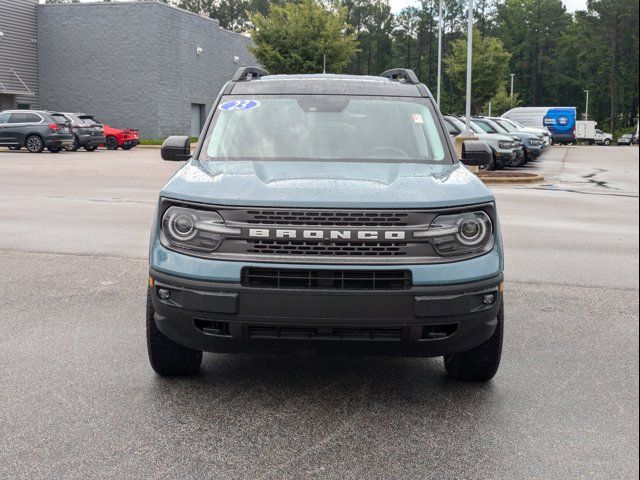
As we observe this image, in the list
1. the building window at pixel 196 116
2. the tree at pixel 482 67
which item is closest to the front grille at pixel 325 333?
the building window at pixel 196 116

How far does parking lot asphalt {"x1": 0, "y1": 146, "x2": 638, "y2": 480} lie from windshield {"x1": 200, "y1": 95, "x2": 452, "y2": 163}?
1.32m

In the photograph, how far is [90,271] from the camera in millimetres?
7883

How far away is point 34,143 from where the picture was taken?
106 feet

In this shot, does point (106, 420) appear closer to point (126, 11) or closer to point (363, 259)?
point (363, 259)

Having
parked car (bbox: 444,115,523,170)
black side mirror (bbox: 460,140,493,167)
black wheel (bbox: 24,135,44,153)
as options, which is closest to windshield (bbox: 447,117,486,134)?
parked car (bbox: 444,115,523,170)

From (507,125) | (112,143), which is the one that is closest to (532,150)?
(507,125)

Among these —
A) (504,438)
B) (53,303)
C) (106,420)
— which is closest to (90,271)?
(53,303)

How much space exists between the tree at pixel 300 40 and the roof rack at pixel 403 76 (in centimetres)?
3909

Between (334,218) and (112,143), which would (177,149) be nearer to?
(334,218)

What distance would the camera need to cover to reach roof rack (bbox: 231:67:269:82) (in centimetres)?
578

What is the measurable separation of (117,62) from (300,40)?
11003 mm

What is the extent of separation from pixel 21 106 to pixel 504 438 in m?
46.6

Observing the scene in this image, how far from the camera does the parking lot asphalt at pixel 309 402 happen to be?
10.8ft

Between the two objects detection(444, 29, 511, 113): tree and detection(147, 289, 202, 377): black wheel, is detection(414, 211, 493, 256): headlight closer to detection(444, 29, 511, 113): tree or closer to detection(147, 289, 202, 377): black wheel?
detection(147, 289, 202, 377): black wheel
